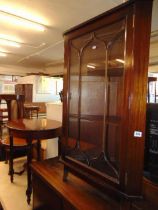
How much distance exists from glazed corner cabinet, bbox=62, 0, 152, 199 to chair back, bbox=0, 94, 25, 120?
186 centimetres

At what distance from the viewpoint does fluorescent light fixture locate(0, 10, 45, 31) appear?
2.89 m

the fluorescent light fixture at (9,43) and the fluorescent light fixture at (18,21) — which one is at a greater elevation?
the fluorescent light fixture at (9,43)

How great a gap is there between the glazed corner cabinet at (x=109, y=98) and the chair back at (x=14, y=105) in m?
1.86

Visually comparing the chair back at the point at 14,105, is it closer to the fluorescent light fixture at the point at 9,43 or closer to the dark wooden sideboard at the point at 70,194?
the dark wooden sideboard at the point at 70,194

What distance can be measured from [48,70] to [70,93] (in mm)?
7519

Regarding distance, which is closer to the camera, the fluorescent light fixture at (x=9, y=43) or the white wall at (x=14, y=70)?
the fluorescent light fixture at (x=9, y=43)

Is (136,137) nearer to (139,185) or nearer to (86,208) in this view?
(139,185)

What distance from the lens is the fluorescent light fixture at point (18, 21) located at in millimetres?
2887

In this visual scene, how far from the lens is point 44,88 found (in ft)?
25.9

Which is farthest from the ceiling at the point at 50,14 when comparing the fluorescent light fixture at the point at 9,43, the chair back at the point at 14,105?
the chair back at the point at 14,105

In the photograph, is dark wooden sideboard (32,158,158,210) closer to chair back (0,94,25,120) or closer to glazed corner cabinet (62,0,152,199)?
glazed corner cabinet (62,0,152,199)

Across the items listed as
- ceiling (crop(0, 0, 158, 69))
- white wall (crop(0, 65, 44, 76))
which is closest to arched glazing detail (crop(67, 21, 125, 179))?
ceiling (crop(0, 0, 158, 69))

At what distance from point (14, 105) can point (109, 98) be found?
2.36 metres

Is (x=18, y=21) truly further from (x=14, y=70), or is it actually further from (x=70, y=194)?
(x=14, y=70)
